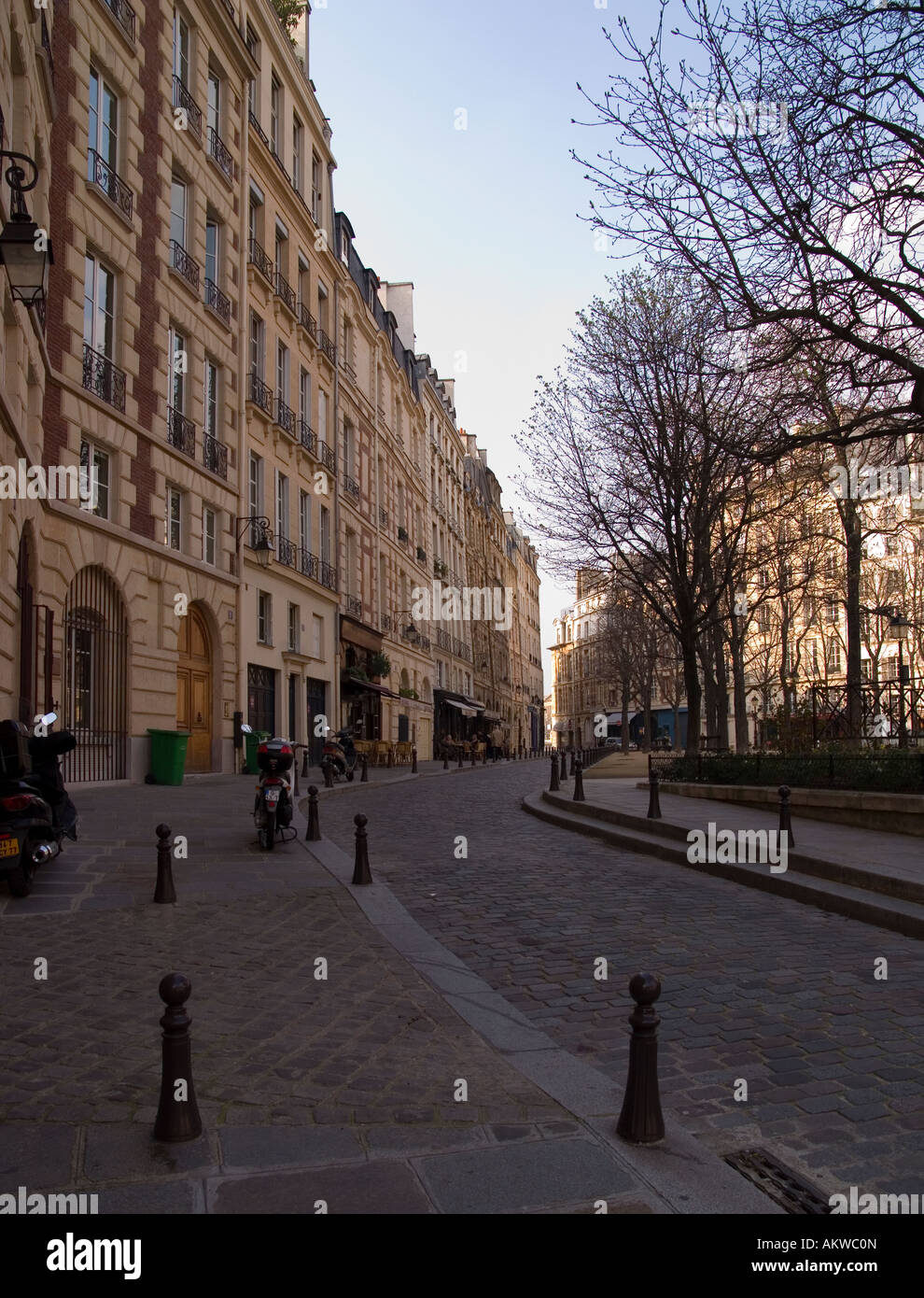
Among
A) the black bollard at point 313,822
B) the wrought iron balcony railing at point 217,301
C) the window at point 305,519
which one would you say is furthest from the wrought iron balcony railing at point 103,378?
the window at point 305,519

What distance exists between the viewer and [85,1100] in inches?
142

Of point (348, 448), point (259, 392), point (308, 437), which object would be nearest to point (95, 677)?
point (259, 392)

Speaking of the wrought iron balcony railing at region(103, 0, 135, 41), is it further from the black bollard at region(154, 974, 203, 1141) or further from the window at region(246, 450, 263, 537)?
the black bollard at region(154, 974, 203, 1141)

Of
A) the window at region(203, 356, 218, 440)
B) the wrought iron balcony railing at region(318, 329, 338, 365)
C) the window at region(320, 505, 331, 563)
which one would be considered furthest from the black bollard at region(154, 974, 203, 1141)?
the wrought iron balcony railing at region(318, 329, 338, 365)

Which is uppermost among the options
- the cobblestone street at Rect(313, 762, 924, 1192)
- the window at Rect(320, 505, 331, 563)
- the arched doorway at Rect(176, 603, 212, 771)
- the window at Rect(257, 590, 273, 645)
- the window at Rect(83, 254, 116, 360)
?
the window at Rect(83, 254, 116, 360)

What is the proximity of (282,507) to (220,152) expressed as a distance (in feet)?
27.7

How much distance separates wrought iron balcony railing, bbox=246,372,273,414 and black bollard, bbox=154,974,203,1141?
68.4 feet

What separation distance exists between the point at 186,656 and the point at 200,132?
11.1 metres

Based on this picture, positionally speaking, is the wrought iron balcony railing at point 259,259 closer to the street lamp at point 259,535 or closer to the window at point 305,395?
the window at point 305,395

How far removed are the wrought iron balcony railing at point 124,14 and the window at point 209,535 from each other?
28.5ft

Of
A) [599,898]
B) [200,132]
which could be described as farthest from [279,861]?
[200,132]

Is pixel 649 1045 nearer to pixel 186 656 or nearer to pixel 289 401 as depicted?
pixel 186 656

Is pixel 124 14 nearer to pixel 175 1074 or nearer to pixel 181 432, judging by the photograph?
pixel 181 432

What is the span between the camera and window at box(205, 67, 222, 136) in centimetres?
2148
